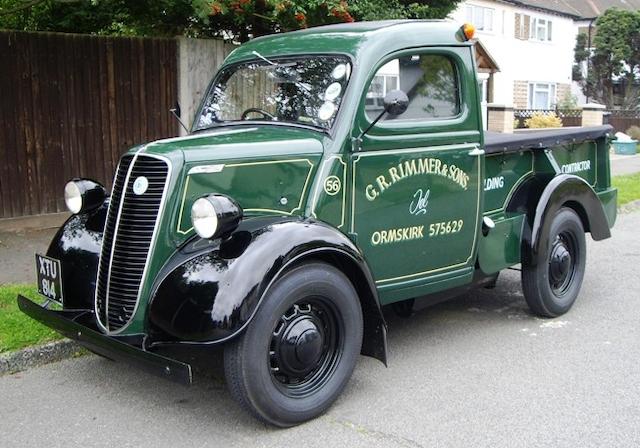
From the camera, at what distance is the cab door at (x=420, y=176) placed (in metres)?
4.33

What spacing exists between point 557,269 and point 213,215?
327 cm

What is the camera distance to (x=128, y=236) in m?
3.86

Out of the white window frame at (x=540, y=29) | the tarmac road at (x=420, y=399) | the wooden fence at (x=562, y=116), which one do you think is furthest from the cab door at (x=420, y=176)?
the white window frame at (x=540, y=29)

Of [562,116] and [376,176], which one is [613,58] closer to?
[562,116]

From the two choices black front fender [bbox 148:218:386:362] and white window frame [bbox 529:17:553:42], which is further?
white window frame [bbox 529:17:553:42]

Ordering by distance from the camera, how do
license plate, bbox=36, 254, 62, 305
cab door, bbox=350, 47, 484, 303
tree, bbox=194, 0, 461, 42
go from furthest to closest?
tree, bbox=194, 0, 461, 42, cab door, bbox=350, 47, 484, 303, license plate, bbox=36, 254, 62, 305

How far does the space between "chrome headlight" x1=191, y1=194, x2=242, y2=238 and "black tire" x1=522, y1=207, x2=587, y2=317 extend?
8.95 feet

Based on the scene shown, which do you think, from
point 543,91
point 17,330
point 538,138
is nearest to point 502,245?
point 538,138

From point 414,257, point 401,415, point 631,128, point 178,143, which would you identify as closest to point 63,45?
point 178,143

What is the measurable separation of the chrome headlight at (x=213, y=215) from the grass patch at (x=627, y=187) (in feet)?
29.6

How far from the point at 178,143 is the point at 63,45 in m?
5.15

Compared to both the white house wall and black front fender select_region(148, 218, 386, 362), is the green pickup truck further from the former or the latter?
the white house wall

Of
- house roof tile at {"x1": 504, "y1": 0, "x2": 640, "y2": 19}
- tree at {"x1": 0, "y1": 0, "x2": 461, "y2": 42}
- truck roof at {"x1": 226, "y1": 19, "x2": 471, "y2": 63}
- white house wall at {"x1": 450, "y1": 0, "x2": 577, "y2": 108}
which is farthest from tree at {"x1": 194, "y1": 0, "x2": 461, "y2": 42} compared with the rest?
house roof tile at {"x1": 504, "y1": 0, "x2": 640, "y2": 19}

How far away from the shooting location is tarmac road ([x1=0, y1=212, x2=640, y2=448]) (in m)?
3.72
